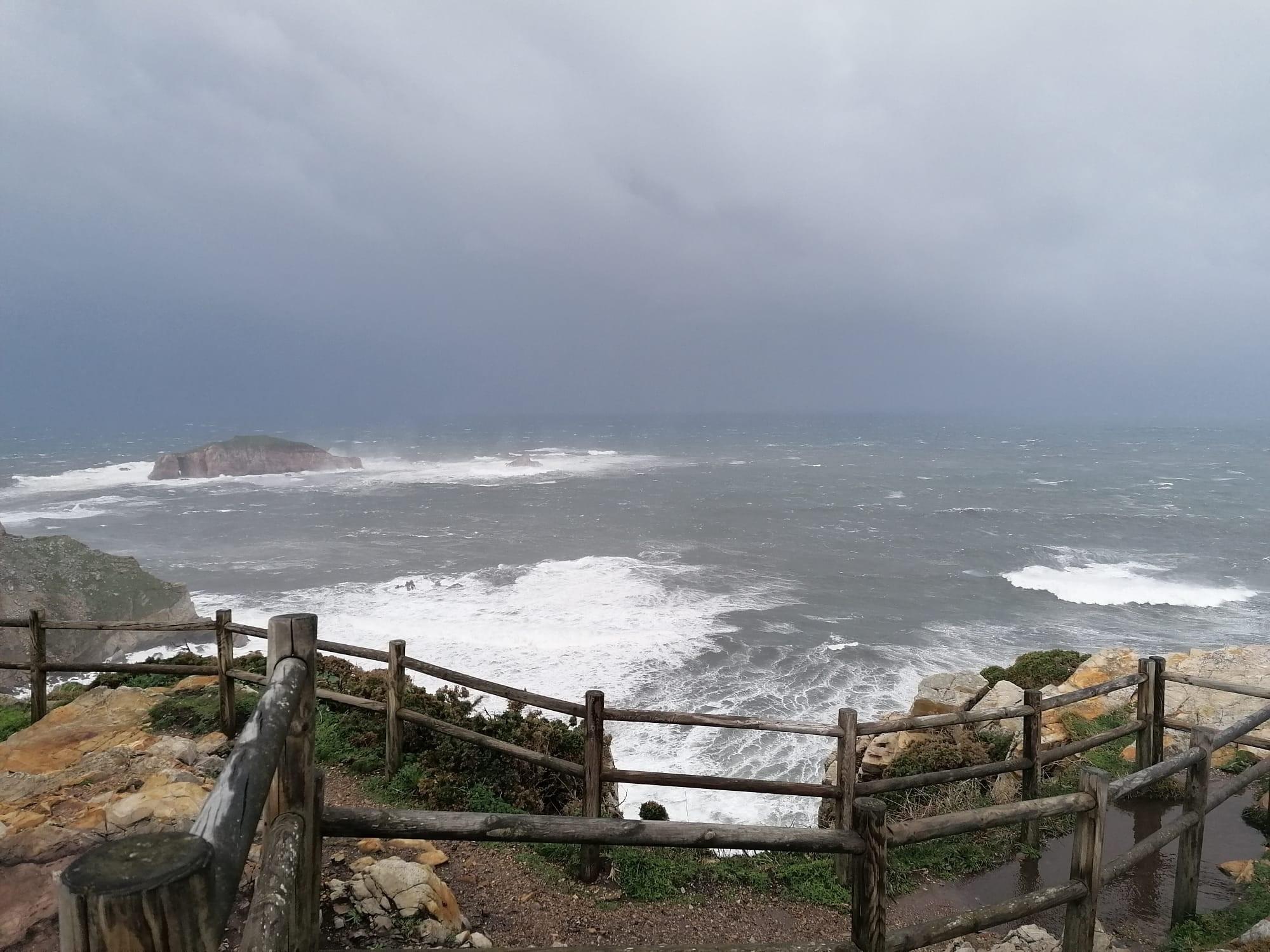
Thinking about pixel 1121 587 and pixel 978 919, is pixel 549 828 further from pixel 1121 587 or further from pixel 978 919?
pixel 1121 587

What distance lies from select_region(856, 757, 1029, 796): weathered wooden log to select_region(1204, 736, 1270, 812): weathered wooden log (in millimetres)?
1454

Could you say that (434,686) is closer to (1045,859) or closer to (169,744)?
(169,744)

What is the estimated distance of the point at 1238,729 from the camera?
4.88 m

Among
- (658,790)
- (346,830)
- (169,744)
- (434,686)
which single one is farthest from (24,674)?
(346,830)

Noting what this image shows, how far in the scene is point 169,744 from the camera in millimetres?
6691

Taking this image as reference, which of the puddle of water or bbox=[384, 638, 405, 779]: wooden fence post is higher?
bbox=[384, 638, 405, 779]: wooden fence post

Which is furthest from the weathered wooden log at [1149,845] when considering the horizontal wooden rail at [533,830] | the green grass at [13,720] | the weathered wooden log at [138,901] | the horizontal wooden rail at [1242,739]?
the green grass at [13,720]

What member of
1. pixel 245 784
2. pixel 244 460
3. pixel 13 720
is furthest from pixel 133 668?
pixel 244 460

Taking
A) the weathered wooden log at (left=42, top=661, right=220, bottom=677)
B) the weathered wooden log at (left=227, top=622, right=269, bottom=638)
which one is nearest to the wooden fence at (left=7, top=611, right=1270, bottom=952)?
the weathered wooden log at (left=227, top=622, right=269, bottom=638)

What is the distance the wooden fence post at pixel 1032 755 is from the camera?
6.23 m

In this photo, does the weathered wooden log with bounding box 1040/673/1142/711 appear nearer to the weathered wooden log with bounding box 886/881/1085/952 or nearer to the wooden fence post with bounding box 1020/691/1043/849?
the wooden fence post with bounding box 1020/691/1043/849

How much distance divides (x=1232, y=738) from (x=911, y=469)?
226 feet

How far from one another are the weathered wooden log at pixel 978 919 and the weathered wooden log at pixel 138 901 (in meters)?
2.46

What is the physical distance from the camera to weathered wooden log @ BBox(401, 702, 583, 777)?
5.54 meters
